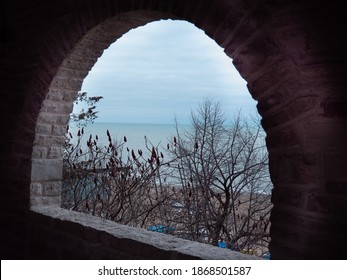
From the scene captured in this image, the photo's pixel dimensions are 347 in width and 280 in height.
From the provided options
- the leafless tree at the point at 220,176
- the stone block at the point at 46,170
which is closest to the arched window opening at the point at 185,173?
the leafless tree at the point at 220,176

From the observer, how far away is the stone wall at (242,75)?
138 cm

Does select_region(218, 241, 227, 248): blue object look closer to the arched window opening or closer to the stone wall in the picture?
the arched window opening

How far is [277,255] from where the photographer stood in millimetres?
1534

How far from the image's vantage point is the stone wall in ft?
4.52

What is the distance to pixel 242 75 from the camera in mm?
1632

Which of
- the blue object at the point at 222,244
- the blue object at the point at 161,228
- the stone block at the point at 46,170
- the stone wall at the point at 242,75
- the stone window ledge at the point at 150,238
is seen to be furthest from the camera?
the blue object at the point at 161,228

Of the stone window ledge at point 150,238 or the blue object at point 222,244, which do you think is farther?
the blue object at point 222,244

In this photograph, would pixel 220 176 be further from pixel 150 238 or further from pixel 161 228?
pixel 150 238

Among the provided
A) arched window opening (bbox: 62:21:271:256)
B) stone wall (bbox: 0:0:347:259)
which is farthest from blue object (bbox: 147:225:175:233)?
stone wall (bbox: 0:0:347:259)

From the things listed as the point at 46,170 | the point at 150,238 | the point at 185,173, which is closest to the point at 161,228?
the point at 185,173

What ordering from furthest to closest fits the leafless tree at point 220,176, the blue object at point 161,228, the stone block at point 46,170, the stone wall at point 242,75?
the blue object at point 161,228 → the leafless tree at point 220,176 → the stone block at point 46,170 → the stone wall at point 242,75

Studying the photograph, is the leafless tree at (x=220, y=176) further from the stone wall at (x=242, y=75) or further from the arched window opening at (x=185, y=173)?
the stone wall at (x=242, y=75)

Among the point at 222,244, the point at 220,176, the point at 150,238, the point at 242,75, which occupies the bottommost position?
the point at 222,244
